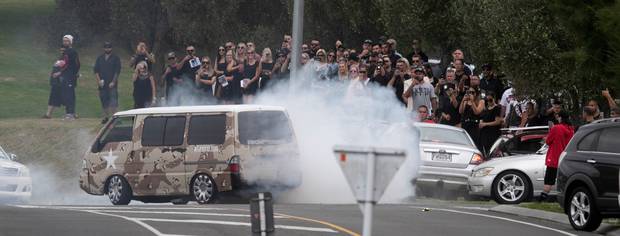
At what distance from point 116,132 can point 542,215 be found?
8617 millimetres

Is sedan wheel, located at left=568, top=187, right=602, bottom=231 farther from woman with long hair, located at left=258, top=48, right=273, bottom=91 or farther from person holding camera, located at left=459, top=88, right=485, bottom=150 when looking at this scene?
woman with long hair, located at left=258, top=48, right=273, bottom=91

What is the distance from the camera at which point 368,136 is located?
29.4 meters

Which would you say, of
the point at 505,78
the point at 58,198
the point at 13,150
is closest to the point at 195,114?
the point at 505,78

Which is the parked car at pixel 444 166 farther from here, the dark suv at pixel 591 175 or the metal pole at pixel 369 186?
the metal pole at pixel 369 186

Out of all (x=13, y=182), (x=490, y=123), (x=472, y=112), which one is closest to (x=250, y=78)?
(x=472, y=112)

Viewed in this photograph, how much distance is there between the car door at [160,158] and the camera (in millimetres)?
27531

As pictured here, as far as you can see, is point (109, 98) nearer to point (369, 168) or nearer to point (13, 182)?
point (13, 182)

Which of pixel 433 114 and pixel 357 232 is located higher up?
pixel 433 114

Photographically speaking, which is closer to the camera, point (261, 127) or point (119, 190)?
point (261, 127)

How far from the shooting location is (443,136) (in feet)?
95.8

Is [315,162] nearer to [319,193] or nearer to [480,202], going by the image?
[319,193]

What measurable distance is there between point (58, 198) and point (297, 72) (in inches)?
395

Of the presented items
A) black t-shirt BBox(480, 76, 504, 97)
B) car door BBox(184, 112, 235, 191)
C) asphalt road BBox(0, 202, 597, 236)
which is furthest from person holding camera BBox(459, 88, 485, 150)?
car door BBox(184, 112, 235, 191)

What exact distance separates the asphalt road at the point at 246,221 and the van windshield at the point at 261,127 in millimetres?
1827
